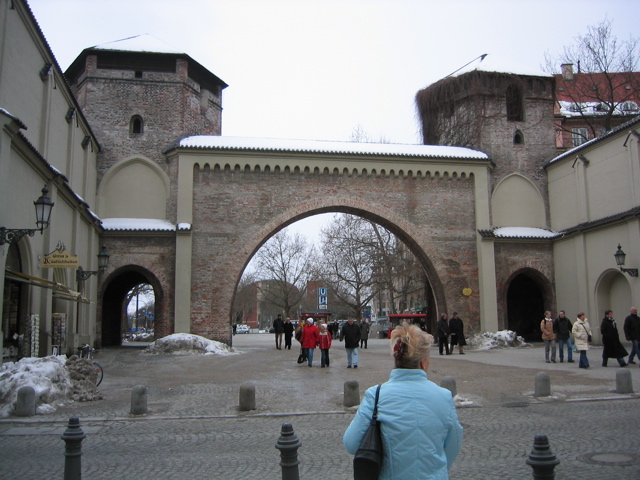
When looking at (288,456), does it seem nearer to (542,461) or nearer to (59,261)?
(542,461)

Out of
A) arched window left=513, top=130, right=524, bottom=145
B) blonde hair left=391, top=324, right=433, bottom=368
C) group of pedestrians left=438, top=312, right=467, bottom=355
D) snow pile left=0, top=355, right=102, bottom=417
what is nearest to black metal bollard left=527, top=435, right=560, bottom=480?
blonde hair left=391, top=324, right=433, bottom=368

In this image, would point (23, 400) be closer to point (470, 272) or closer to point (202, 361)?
point (202, 361)

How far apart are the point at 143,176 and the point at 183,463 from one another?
22.2 metres

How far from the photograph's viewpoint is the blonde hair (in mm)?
3412

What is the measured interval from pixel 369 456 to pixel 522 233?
27974 mm

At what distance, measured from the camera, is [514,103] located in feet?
103

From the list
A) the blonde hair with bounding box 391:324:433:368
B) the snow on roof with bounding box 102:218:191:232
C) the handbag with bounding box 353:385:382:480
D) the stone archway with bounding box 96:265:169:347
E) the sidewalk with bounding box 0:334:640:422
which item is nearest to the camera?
the handbag with bounding box 353:385:382:480

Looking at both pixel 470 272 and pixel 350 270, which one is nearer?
pixel 470 272

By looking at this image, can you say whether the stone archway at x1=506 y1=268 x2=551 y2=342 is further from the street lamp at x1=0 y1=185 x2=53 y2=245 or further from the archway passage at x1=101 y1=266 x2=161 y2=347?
the street lamp at x1=0 y1=185 x2=53 y2=245

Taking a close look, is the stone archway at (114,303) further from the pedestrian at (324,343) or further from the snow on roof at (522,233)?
the snow on roof at (522,233)

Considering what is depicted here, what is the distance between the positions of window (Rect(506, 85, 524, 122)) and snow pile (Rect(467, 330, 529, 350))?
11.6m

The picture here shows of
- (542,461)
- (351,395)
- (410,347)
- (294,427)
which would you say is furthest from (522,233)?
(410,347)

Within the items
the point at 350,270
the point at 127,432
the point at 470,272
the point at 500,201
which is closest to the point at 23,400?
the point at 127,432

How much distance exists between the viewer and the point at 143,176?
27578mm
